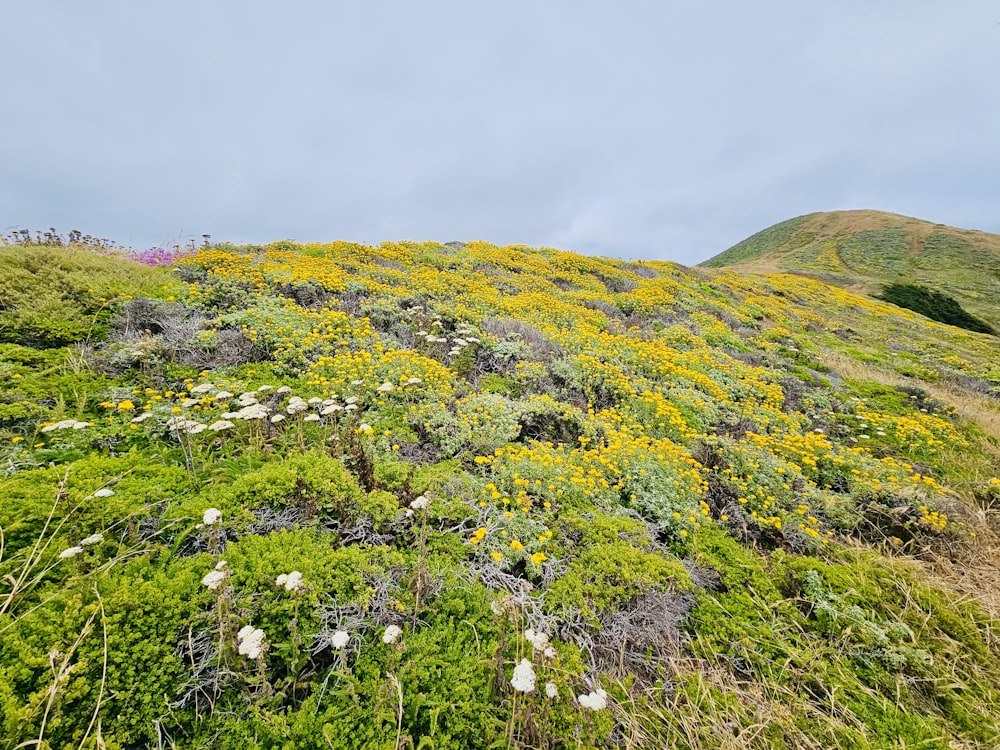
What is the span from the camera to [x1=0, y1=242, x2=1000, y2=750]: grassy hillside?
2.04 meters

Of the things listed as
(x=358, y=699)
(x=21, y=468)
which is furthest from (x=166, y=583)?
(x=21, y=468)

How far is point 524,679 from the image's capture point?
1885mm

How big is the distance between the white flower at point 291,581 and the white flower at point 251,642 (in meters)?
0.25

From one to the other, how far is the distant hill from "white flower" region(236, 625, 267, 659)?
42.2 metres

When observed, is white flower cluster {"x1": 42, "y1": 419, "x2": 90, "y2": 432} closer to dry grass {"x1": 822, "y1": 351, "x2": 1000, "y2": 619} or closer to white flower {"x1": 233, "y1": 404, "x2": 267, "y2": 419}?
white flower {"x1": 233, "y1": 404, "x2": 267, "y2": 419}

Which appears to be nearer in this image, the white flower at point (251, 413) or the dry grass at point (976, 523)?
the dry grass at point (976, 523)

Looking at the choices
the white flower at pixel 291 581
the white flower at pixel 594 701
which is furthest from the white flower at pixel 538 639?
the white flower at pixel 291 581

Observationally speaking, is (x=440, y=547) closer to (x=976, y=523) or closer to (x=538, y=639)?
(x=538, y=639)

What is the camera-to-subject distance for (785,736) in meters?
2.23

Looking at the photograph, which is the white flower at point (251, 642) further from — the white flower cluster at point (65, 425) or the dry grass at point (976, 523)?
the dry grass at point (976, 523)

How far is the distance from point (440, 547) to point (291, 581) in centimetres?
105

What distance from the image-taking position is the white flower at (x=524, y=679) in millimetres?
1841

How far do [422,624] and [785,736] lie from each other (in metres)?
2.22

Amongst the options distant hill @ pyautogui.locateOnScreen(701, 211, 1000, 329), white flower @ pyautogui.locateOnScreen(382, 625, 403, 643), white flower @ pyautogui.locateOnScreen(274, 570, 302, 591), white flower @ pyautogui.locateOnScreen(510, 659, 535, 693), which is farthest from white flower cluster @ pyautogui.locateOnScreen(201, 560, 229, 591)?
distant hill @ pyautogui.locateOnScreen(701, 211, 1000, 329)
